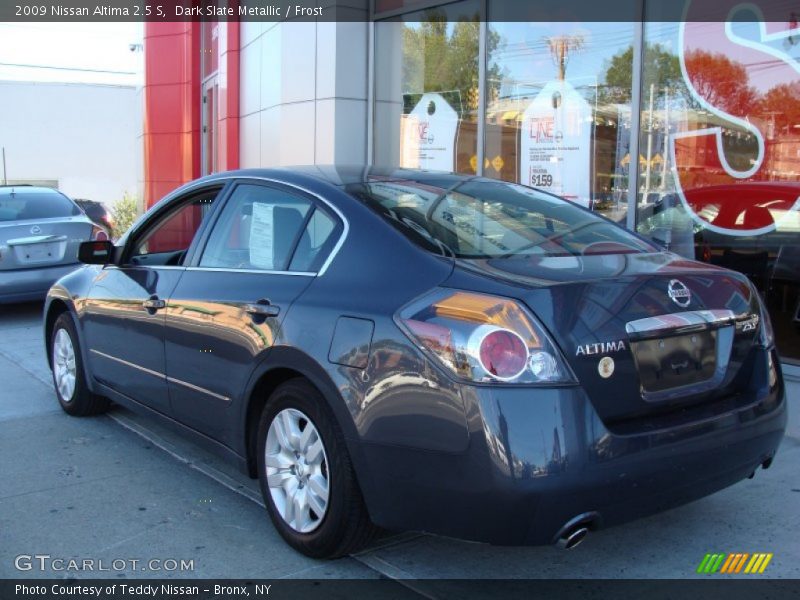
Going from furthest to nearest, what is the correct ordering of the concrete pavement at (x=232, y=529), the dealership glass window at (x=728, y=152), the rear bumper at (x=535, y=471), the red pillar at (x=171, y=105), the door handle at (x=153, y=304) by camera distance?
1. the red pillar at (x=171, y=105)
2. the dealership glass window at (x=728, y=152)
3. the door handle at (x=153, y=304)
4. the concrete pavement at (x=232, y=529)
5. the rear bumper at (x=535, y=471)

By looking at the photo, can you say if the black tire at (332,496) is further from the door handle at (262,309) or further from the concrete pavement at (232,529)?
the door handle at (262,309)

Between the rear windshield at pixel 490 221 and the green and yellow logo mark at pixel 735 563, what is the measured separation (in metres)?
1.32

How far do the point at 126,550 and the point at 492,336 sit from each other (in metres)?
1.90

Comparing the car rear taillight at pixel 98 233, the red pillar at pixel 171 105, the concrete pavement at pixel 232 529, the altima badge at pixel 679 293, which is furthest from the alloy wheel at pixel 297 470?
the red pillar at pixel 171 105

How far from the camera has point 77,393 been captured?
536cm

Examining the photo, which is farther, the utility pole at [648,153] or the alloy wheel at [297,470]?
the utility pole at [648,153]

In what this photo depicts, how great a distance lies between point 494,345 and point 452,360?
15 cm

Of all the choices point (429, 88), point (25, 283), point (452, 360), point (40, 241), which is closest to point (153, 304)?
point (452, 360)

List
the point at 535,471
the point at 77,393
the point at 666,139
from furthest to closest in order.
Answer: the point at 666,139
the point at 77,393
the point at 535,471

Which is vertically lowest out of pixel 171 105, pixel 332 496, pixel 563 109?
pixel 332 496

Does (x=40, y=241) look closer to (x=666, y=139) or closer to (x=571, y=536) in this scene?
(x=666, y=139)

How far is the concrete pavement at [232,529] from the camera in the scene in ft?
11.1

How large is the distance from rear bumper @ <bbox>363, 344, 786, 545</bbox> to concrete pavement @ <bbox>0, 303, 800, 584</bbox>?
1.80ft

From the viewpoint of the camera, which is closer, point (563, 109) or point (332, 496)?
point (332, 496)
